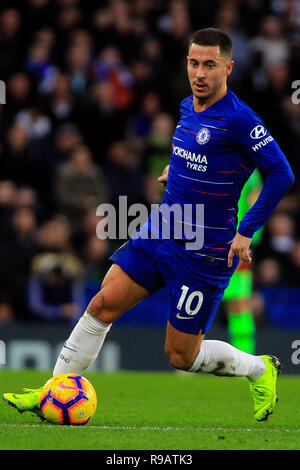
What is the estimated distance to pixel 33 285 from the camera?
11031 millimetres

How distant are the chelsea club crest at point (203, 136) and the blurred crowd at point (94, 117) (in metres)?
5.35

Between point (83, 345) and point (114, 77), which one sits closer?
point (83, 345)

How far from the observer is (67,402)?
18.5ft

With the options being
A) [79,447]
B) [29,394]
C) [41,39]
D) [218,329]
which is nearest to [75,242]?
[218,329]

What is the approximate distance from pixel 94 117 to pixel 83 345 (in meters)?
7.05

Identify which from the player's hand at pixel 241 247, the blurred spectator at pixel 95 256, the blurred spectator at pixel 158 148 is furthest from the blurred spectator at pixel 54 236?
the player's hand at pixel 241 247

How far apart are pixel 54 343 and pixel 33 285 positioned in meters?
0.68

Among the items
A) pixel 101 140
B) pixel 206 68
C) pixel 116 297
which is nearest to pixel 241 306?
pixel 101 140

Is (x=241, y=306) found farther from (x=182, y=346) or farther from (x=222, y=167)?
(x=222, y=167)

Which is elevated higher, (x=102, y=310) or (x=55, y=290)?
(x=102, y=310)

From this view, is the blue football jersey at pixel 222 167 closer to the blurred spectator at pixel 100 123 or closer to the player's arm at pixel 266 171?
the player's arm at pixel 266 171

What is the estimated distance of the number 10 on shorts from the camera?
5930 millimetres

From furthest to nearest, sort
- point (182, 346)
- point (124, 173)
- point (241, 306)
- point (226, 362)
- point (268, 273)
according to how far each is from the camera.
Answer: point (124, 173), point (268, 273), point (241, 306), point (226, 362), point (182, 346)
